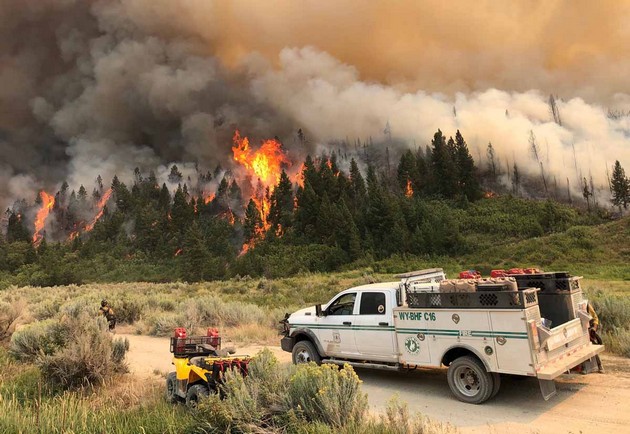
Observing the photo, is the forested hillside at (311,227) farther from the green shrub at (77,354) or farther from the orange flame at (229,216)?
the green shrub at (77,354)

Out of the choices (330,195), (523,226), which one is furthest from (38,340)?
(330,195)

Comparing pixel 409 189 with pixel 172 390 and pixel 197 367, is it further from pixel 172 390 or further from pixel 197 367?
pixel 197 367

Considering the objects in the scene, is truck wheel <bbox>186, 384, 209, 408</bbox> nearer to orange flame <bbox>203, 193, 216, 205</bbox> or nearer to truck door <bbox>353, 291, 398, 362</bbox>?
truck door <bbox>353, 291, 398, 362</bbox>

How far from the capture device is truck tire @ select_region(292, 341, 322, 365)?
35.4 ft

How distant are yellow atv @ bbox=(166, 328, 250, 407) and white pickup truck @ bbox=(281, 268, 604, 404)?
3115 mm

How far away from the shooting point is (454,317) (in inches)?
319

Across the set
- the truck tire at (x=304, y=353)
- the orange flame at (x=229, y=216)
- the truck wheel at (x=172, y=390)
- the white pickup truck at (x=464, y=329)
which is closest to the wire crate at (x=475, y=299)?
the white pickup truck at (x=464, y=329)

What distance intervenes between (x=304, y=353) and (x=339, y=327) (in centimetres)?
153

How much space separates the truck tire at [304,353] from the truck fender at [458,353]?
11.6ft

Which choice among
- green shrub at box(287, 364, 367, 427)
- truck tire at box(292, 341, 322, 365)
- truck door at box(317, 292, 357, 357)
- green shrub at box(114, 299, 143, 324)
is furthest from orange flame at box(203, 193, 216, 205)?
green shrub at box(287, 364, 367, 427)

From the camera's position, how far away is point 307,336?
11.1m

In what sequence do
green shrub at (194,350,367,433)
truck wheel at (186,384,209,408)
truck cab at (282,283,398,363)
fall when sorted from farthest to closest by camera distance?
1. truck cab at (282,283,398,363)
2. truck wheel at (186,384,209,408)
3. green shrub at (194,350,367,433)

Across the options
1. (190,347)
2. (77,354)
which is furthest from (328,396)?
(77,354)

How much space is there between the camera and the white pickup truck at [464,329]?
733 cm
